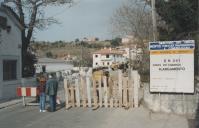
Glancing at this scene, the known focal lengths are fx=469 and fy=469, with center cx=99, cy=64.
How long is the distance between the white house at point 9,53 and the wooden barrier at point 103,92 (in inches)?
302

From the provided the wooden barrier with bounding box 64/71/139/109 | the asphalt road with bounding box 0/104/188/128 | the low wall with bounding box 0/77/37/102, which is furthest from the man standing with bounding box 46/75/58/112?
the low wall with bounding box 0/77/37/102

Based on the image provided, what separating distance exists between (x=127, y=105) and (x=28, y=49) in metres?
24.0

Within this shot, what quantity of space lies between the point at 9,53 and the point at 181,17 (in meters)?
12.4

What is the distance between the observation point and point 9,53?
29.2 metres

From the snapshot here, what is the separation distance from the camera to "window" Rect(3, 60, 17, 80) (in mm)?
28289

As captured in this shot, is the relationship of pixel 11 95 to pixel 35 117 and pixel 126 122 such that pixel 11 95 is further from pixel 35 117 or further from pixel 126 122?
pixel 126 122

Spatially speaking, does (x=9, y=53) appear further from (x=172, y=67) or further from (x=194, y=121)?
(x=194, y=121)

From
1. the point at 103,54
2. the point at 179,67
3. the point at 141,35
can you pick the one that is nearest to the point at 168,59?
the point at 179,67

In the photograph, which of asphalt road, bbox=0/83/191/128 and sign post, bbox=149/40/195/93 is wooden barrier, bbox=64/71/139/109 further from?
sign post, bbox=149/40/195/93

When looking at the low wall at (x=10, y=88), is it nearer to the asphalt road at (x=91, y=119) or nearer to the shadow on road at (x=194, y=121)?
the asphalt road at (x=91, y=119)

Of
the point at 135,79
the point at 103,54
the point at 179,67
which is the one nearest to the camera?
the point at 179,67

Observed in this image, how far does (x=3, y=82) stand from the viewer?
27.6 metres

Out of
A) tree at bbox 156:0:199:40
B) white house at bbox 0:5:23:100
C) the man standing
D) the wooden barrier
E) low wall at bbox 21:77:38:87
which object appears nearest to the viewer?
the man standing

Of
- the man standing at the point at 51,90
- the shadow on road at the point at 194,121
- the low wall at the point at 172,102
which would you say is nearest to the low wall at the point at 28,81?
the man standing at the point at 51,90
